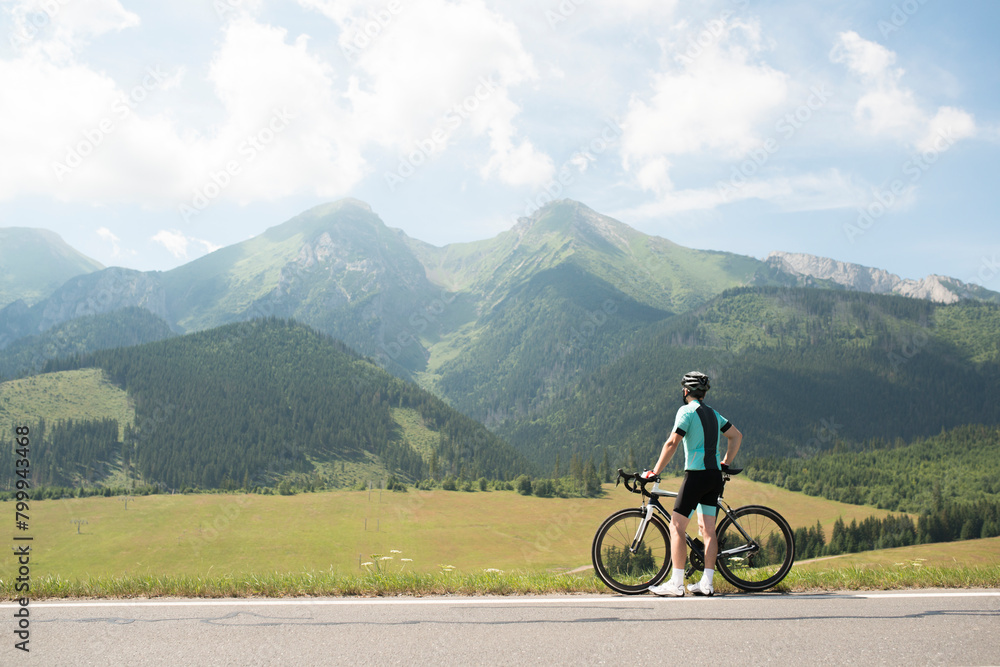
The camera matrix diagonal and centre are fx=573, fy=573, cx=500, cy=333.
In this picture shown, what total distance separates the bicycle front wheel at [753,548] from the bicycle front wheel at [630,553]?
1.06 meters

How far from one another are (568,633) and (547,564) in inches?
4443

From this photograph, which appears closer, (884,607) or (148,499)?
(884,607)

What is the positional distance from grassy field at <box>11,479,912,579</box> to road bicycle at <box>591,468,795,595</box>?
327 feet

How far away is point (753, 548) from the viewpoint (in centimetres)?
1028

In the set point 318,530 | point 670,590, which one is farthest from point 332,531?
point 670,590

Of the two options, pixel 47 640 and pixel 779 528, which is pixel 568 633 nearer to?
pixel 779 528

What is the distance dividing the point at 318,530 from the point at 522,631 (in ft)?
494

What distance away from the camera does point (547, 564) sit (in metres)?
112

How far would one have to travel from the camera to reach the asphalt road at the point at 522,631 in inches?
273

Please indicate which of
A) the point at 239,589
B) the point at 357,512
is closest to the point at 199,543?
the point at 357,512

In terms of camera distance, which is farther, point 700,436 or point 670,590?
point 700,436

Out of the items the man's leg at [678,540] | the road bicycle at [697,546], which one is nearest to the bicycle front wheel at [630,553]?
the road bicycle at [697,546]

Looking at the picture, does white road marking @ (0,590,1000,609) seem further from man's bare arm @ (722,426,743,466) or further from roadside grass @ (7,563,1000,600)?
man's bare arm @ (722,426,743,466)

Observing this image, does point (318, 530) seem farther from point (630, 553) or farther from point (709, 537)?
point (709, 537)
